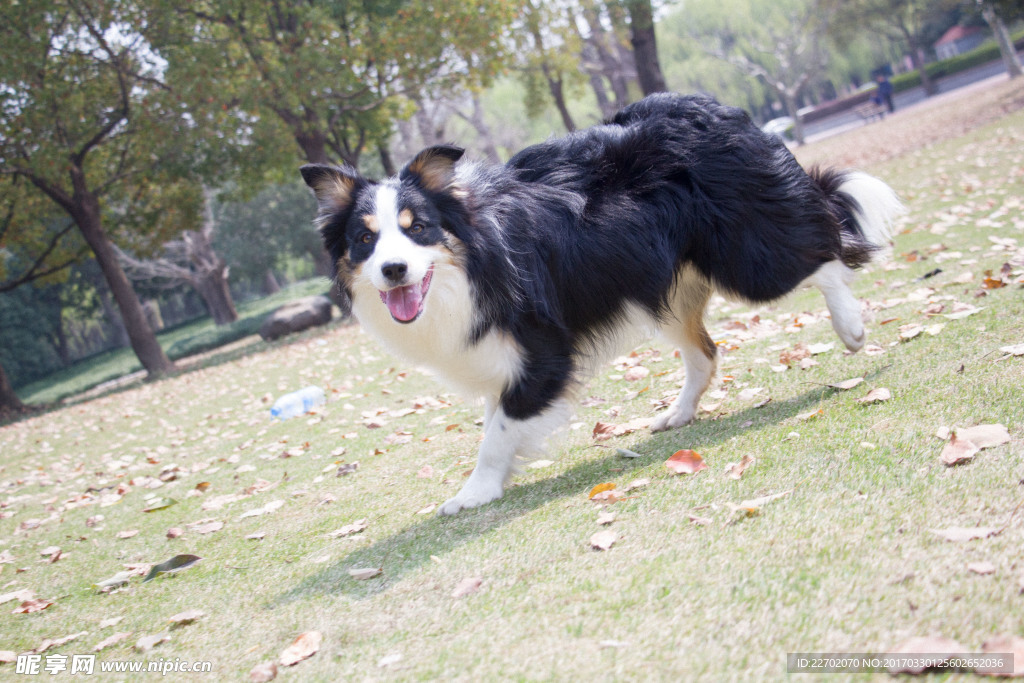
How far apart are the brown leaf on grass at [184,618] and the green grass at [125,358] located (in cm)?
1920

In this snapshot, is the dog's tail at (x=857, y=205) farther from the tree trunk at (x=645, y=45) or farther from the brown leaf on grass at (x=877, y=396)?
the tree trunk at (x=645, y=45)

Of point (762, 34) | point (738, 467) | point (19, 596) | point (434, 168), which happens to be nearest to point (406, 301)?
point (434, 168)

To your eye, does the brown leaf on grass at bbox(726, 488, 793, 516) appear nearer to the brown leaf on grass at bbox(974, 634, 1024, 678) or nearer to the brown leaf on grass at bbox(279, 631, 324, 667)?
the brown leaf on grass at bbox(974, 634, 1024, 678)

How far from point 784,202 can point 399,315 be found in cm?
213

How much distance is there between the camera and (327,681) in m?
2.41

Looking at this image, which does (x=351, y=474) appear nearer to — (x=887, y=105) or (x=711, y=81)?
(x=887, y=105)

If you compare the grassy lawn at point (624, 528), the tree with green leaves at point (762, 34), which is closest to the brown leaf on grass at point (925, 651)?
the grassy lawn at point (624, 528)

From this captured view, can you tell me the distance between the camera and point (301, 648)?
2.65 metres

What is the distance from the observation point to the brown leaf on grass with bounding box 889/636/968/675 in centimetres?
177

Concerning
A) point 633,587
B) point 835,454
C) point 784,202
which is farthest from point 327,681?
point 784,202

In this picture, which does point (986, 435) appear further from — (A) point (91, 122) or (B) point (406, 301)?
(A) point (91, 122)

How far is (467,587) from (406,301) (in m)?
1.32

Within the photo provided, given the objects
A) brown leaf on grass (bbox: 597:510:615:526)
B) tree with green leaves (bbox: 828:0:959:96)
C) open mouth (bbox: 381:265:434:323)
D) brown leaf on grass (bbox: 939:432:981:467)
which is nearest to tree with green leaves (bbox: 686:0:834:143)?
tree with green leaves (bbox: 828:0:959:96)

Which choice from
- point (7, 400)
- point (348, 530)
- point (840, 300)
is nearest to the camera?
point (348, 530)
